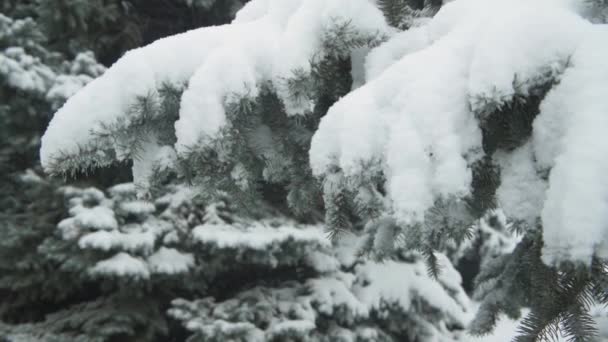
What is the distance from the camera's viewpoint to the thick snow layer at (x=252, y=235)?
2.96 m

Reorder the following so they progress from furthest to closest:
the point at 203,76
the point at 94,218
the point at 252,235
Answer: the point at 252,235, the point at 94,218, the point at 203,76

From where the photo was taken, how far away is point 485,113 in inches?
33.8

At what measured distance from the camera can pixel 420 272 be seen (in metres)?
3.68

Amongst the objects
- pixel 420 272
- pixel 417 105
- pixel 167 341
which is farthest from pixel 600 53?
pixel 167 341

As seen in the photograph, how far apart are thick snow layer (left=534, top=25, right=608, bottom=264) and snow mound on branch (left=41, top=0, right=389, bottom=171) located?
47 centimetres

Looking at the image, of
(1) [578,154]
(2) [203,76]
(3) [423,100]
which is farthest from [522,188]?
(2) [203,76]

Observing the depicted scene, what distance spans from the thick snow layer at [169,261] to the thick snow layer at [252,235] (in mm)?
161

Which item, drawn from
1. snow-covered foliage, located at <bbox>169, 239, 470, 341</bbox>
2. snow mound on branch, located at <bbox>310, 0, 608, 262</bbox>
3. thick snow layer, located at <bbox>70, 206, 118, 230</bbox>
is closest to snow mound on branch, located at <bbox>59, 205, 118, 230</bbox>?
thick snow layer, located at <bbox>70, 206, 118, 230</bbox>

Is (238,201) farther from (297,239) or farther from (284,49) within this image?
(297,239)

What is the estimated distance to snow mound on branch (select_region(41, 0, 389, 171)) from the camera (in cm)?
106

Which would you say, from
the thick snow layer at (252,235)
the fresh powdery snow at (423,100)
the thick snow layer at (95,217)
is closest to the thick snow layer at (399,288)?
the thick snow layer at (252,235)

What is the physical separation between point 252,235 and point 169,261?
22.2 inches

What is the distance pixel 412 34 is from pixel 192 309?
8.14ft

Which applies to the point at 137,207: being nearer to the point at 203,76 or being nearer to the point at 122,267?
the point at 122,267
